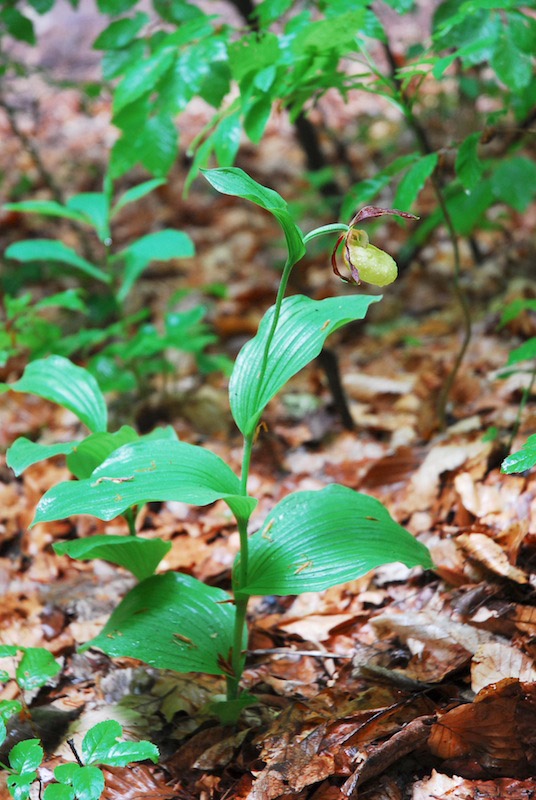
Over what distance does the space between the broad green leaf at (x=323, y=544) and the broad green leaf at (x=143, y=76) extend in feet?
3.32

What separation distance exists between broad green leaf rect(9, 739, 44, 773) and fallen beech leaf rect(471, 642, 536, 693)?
2.39ft

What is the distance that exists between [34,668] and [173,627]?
26 centimetres

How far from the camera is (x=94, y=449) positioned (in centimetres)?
129

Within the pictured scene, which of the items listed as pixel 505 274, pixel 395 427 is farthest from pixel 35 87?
pixel 395 427

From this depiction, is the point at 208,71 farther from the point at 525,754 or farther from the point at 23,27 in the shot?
the point at 525,754

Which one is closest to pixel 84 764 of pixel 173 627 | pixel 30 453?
pixel 173 627

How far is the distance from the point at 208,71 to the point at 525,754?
157 centimetres

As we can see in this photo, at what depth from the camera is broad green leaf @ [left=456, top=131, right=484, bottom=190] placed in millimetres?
1494

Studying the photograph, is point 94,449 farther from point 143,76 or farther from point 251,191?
point 143,76

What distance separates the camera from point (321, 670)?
1.33 meters

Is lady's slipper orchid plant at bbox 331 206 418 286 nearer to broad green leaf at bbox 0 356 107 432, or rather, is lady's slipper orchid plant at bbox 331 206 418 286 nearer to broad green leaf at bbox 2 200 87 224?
broad green leaf at bbox 0 356 107 432

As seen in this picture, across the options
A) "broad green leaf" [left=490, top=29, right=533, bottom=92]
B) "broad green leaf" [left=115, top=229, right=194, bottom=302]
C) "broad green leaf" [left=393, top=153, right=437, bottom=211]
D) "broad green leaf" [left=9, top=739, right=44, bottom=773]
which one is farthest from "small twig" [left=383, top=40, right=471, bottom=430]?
"broad green leaf" [left=9, top=739, right=44, bottom=773]

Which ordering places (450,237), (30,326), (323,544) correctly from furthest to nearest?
1. (30,326)
2. (450,237)
3. (323,544)

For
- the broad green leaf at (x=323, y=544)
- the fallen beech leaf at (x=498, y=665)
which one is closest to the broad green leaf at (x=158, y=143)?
the broad green leaf at (x=323, y=544)
